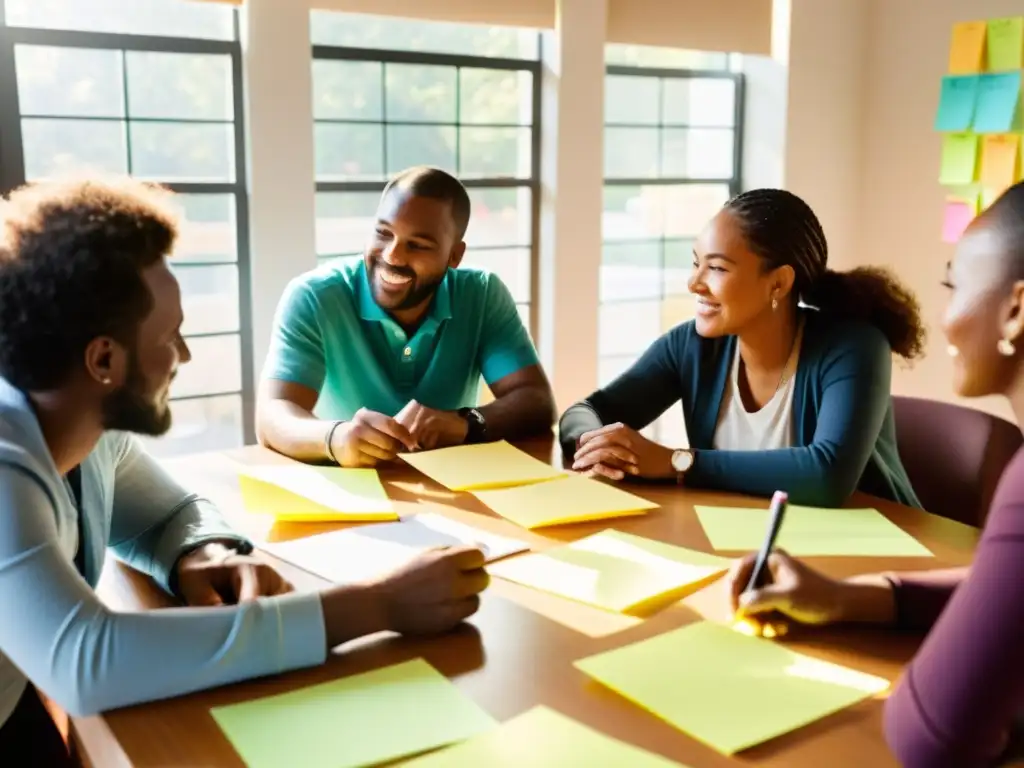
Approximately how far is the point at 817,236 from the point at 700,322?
0.89 ft

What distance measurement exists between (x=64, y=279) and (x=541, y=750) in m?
0.64

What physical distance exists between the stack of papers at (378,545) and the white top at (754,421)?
0.62 metres

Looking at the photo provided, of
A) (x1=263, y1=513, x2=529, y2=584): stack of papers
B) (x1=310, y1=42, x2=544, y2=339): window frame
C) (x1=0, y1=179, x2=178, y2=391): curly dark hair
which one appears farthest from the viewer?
(x1=310, y1=42, x2=544, y2=339): window frame

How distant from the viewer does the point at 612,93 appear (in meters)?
3.74

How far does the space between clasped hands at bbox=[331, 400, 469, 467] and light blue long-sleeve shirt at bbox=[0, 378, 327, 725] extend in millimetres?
646

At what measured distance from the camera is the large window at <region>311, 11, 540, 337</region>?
10.4ft

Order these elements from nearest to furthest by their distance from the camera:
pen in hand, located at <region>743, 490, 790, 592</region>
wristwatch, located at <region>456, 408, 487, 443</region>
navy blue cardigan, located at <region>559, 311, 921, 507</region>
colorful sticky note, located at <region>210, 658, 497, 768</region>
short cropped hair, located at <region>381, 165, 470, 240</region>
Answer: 1. colorful sticky note, located at <region>210, 658, 497, 768</region>
2. pen in hand, located at <region>743, 490, 790, 592</region>
3. navy blue cardigan, located at <region>559, 311, 921, 507</region>
4. wristwatch, located at <region>456, 408, 487, 443</region>
5. short cropped hair, located at <region>381, 165, 470, 240</region>

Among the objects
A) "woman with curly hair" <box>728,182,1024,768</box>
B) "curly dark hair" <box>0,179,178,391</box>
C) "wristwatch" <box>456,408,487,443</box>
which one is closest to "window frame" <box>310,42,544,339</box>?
"wristwatch" <box>456,408,487,443</box>

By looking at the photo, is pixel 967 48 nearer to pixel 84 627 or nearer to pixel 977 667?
pixel 977 667

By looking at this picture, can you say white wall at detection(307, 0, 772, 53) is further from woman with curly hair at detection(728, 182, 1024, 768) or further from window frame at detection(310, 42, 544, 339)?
woman with curly hair at detection(728, 182, 1024, 768)

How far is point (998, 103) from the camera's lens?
344 centimetres

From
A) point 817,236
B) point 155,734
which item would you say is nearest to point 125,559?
point 155,734

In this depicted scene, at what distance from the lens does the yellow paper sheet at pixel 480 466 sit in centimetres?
159

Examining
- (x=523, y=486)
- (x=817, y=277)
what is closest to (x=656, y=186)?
(x=817, y=277)
